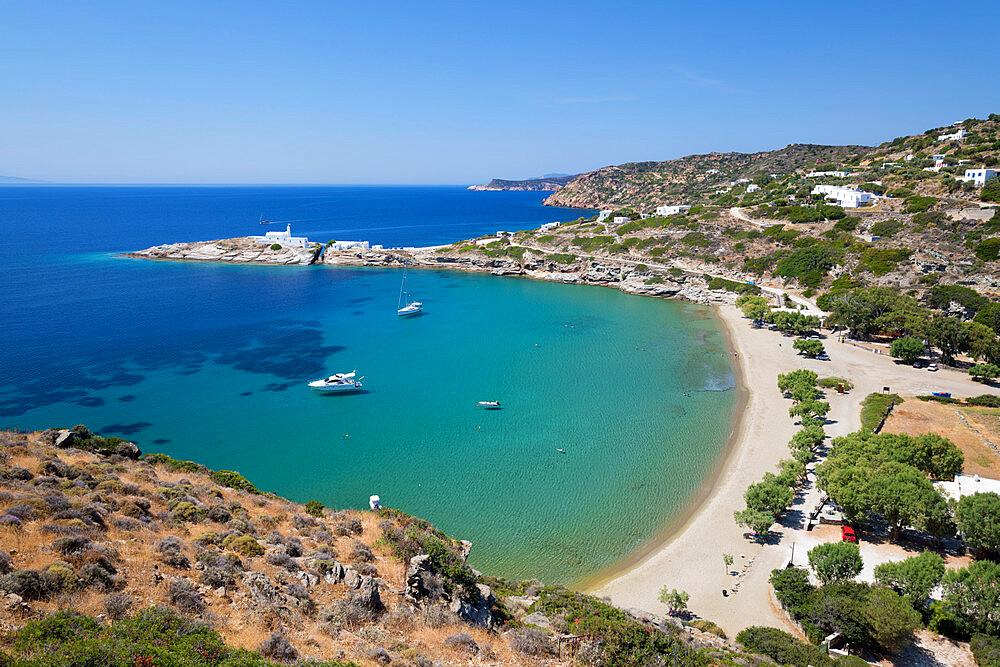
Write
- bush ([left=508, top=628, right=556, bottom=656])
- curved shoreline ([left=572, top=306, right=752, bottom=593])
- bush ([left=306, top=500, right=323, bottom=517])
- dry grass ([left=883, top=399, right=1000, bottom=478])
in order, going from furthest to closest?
dry grass ([left=883, top=399, right=1000, bottom=478]) < curved shoreline ([left=572, top=306, right=752, bottom=593]) < bush ([left=306, top=500, right=323, bottom=517]) < bush ([left=508, top=628, right=556, bottom=656])

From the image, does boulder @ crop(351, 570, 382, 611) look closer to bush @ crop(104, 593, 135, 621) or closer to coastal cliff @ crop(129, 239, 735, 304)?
bush @ crop(104, 593, 135, 621)

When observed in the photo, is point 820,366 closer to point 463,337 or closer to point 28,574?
point 463,337

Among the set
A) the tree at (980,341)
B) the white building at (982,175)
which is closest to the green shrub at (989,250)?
the tree at (980,341)

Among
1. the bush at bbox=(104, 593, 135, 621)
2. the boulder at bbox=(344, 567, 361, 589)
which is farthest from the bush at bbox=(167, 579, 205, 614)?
the boulder at bbox=(344, 567, 361, 589)

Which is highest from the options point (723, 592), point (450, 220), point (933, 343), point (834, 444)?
point (450, 220)

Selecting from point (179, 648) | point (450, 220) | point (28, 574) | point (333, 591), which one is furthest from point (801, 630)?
point (450, 220)
